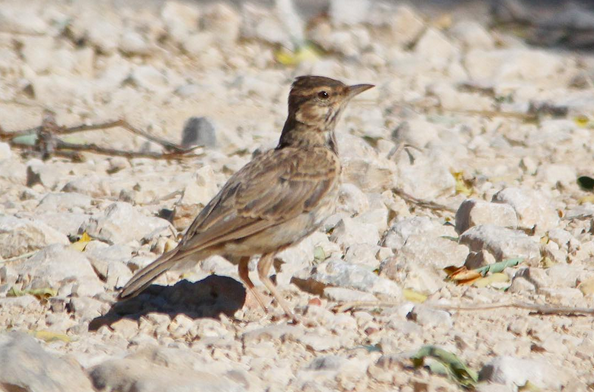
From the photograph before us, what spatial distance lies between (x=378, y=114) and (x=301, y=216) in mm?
3834

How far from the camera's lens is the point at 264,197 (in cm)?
518

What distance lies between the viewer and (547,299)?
5.05 metres

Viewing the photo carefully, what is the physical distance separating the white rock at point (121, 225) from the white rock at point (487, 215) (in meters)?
1.71

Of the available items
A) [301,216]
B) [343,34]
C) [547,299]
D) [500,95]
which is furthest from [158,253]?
[343,34]

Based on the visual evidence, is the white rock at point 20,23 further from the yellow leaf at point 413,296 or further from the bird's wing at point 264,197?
the yellow leaf at point 413,296

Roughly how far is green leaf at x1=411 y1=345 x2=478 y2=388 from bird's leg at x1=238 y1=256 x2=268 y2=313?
1.13m

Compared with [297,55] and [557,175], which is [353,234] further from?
[297,55]

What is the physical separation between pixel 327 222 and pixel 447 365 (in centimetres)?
212

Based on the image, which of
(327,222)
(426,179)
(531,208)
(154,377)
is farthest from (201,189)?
(154,377)

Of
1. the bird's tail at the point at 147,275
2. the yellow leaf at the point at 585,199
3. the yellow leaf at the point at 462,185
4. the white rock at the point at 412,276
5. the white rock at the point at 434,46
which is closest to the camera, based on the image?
the bird's tail at the point at 147,275

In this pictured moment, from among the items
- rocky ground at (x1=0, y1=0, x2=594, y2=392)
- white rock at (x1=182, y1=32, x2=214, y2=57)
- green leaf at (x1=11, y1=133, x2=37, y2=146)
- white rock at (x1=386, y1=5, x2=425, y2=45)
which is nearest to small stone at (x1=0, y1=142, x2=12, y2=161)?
rocky ground at (x1=0, y1=0, x2=594, y2=392)

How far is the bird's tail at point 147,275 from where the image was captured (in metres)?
4.57

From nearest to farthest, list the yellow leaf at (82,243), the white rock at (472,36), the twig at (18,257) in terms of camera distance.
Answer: the twig at (18,257), the yellow leaf at (82,243), the white rock at (472,36)

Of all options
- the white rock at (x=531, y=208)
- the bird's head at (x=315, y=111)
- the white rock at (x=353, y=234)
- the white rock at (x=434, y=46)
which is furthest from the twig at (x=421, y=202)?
the white rock at (x=434, y=46)
